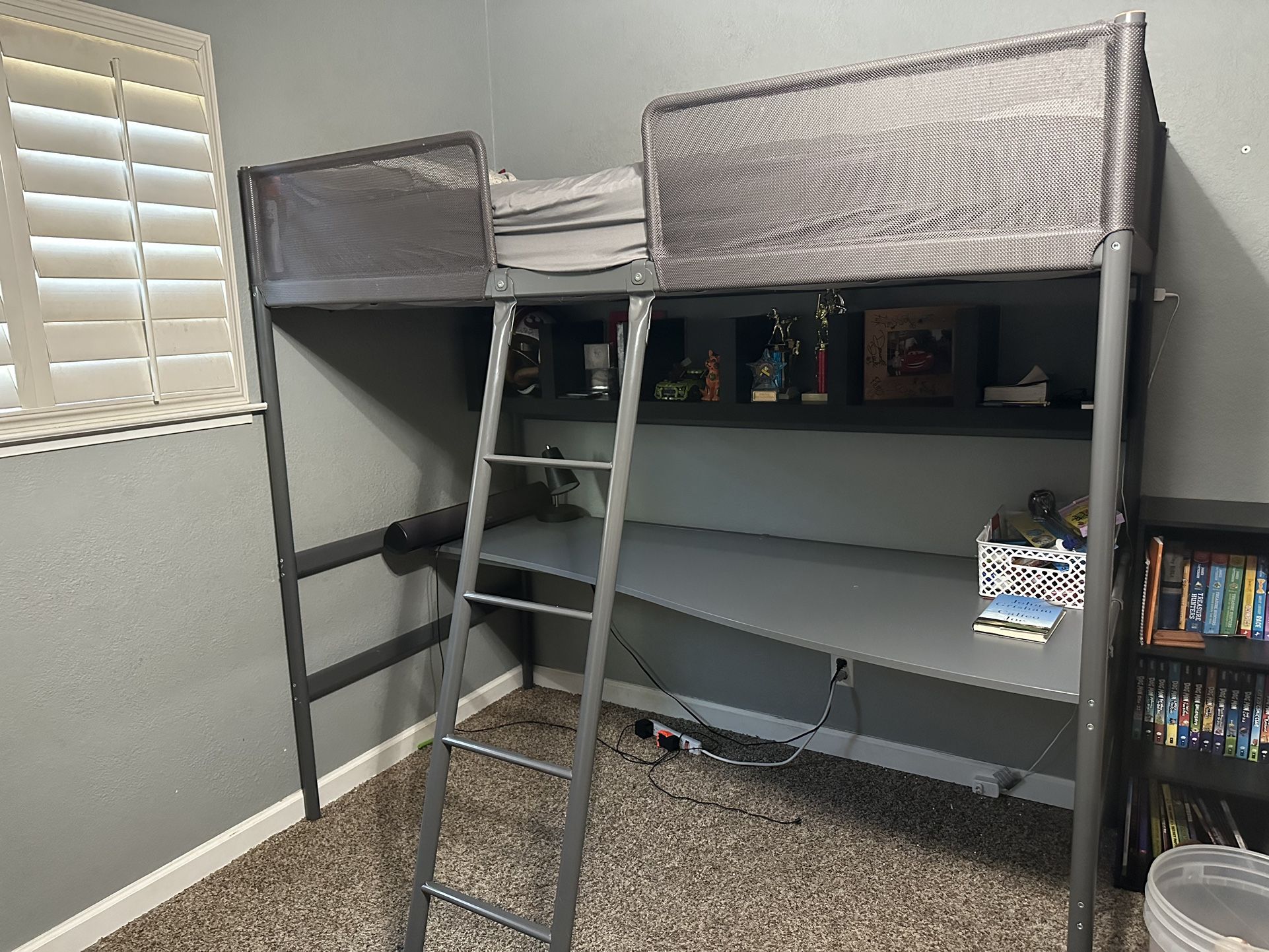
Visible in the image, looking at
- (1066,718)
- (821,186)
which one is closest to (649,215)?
(821,186)

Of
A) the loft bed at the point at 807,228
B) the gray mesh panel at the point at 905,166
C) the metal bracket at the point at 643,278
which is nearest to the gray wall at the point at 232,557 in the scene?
the loft bed at the point at 807,228

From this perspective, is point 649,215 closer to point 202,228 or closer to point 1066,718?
point 202,228

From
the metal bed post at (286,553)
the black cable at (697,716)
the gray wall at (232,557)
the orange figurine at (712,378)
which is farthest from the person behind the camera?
the black cable at (697,716)

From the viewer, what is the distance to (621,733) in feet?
9.33

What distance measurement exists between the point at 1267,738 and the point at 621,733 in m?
1.76

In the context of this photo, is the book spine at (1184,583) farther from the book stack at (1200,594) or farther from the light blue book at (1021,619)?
the light blue book at (1021,619)

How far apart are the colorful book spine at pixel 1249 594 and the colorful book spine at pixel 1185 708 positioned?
0.49 feet

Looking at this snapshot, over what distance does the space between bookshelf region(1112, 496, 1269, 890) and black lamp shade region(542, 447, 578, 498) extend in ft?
5.35

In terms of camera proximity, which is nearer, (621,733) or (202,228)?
(202,228)

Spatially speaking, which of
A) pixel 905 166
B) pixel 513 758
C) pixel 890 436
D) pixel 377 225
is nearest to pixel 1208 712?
pixel 890 436

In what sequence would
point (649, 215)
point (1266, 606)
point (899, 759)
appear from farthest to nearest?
1. point (899, 759)
2. point (1266, 606)
3. point (649, 215)

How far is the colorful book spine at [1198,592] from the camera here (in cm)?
189

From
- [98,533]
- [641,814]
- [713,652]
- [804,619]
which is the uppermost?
[98,533]

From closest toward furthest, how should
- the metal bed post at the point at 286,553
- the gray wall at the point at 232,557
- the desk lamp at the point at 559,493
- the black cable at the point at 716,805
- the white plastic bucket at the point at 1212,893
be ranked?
the white plastic bucket at the point at 1212,893 < the gray wall at the point at 232,557 < the metal bed post at the point at 286,553 < the black cable at the point at 716,805 < the desk lamp at the point at 559,493
